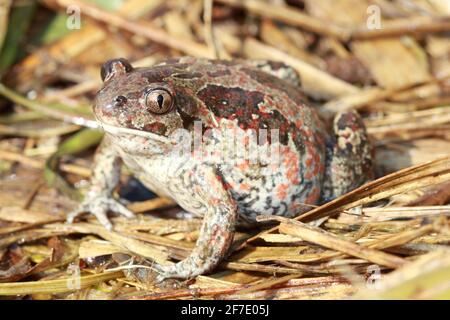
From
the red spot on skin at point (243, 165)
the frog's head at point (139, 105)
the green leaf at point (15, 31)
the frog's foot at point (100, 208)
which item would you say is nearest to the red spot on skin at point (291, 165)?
the red spot on skin at point (243, 165)

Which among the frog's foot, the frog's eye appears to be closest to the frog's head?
the frog's eye

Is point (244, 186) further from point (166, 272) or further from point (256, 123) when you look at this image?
point (166, 272)

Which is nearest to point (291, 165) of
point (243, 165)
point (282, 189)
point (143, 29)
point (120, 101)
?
point (282, 189)

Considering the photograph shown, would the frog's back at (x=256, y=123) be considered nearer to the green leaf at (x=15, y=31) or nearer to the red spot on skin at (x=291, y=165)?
the red spot on skin at (x=291, y=165)

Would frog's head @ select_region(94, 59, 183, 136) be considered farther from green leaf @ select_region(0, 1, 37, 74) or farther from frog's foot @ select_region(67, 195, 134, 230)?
green leaf @ select_region(0, 1, 37, 74)

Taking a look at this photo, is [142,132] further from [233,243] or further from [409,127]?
[409,127]
